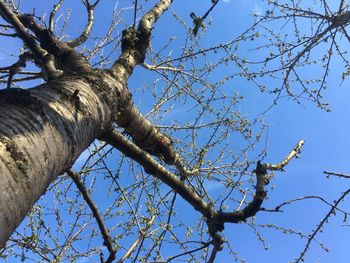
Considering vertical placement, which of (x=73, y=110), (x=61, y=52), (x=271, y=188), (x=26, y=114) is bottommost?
(x=26, y=114)

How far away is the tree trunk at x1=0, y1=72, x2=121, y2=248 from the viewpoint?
133 cm

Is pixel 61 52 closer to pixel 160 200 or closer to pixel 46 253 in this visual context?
pixel 160 200

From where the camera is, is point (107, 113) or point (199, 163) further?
point (199, 163)

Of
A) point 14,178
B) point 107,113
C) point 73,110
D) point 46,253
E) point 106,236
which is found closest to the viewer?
point 14,178

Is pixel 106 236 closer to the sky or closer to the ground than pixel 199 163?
closer to the ground

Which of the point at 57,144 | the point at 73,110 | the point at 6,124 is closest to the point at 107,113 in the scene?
the point at 73,110

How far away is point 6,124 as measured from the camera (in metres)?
1.45

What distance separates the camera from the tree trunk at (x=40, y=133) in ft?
4.36

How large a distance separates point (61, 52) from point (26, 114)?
5.18 ft

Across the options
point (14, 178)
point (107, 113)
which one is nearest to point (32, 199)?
point (14, 178)

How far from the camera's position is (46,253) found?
160 inches

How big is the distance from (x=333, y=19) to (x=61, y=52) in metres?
2.13

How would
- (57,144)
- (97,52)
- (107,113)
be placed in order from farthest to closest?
(97,52) < (107,113) < (57,144)

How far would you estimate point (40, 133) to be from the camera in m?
1.58
